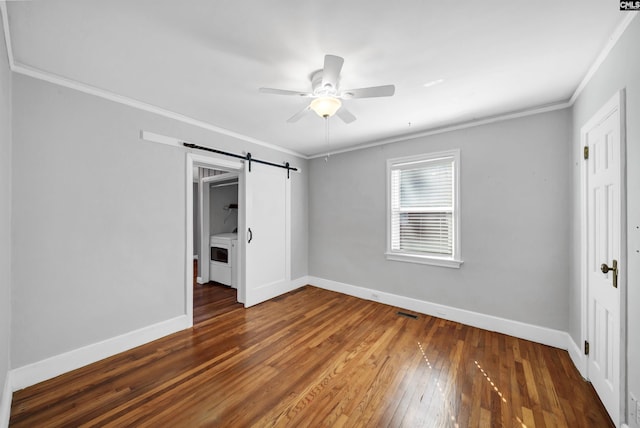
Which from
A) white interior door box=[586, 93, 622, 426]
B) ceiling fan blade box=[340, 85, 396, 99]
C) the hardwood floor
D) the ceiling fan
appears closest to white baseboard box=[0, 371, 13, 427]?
the hardwood floor

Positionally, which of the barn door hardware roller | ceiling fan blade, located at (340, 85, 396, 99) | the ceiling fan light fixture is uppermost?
ceiling fan blade, located at (340, 85, 396, 99)

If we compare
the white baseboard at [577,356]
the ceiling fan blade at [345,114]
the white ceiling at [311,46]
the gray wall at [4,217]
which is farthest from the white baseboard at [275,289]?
the white baseboard at [577,356]

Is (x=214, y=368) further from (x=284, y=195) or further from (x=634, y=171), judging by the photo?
(x=634, y=171)

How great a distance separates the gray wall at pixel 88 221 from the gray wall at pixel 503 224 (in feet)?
9.31

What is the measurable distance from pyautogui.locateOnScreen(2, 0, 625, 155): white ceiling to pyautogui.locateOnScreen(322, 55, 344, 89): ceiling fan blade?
191 mm

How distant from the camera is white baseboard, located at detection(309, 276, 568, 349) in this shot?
260 cm

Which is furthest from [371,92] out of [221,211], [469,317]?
[221,211]

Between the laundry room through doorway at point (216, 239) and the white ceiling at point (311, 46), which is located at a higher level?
the white ceiling at point (311, 46)

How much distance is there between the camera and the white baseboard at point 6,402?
60.6 inches

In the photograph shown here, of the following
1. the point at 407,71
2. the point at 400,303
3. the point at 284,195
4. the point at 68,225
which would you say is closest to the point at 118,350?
the point at 68,225

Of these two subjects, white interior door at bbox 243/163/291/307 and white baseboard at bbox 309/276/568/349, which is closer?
white baseboard at bbox 309/276/568/349

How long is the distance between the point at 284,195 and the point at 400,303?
254 centimetres

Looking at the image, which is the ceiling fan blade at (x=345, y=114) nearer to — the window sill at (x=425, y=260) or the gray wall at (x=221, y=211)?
the window sill at (x=425, y=260)

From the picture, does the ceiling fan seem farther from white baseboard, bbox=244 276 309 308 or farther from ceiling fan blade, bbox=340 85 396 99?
white baseboard, bbox=244 276 309 308
